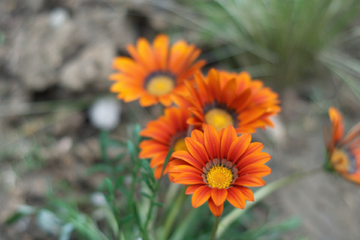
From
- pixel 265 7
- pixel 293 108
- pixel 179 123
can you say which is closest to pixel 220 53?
pixel 265 7

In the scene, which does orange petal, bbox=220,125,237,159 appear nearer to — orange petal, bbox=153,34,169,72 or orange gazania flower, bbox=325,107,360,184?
orange gazania flower, bbox=325,107,360,184

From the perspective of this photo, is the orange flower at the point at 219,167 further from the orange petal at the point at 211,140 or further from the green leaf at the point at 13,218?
the green leaf at the point at 13,218

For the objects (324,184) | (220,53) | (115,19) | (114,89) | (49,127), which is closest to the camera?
(114,89)

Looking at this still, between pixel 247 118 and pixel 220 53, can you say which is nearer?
pixel 247 118

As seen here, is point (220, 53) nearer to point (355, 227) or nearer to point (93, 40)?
point (93, 40)

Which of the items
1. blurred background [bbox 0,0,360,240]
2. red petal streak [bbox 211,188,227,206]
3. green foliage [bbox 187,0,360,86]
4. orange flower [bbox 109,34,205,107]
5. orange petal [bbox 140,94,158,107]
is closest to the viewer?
red petal streak [bbox 211,188,227,206]

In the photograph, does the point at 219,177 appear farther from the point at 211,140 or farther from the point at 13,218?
the point at 13,218

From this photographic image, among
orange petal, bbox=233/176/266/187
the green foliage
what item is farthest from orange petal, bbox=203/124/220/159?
the green foliage
